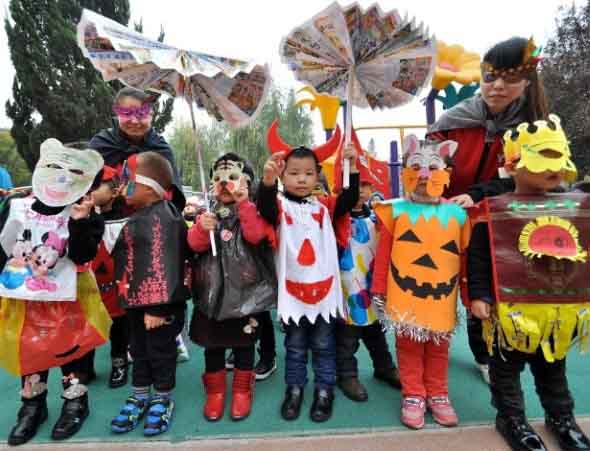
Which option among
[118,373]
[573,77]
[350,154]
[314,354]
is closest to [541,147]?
[350,154]

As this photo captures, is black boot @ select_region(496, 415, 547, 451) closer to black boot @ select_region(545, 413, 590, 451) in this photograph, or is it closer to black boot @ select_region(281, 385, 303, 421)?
black boot @ select_region(545, 413, 590, 451)

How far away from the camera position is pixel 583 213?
1.97m

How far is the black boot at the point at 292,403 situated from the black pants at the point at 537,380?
117cm

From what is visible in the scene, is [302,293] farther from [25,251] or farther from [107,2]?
[107,2]

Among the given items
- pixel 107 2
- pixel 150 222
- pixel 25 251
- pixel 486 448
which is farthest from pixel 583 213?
pixel 107 2

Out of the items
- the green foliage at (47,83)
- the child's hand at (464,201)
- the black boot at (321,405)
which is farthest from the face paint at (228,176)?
the green foliage at (47,83)

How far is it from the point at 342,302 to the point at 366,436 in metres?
0.77

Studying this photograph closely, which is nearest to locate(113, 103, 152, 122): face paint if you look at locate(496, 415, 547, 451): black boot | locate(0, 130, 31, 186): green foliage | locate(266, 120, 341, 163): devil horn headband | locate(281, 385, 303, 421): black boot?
locate(266, 120, 341, 163): devil horn headband

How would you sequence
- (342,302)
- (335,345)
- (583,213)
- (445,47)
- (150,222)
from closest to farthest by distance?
1. (583,213)
2. (150,222)
3. (342,302)
4. (335,345)
5. (445,47)

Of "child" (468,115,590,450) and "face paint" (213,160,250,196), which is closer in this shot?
"child" (468,115,590,450)

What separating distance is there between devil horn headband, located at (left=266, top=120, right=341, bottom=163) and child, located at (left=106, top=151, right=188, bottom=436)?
2.31ft

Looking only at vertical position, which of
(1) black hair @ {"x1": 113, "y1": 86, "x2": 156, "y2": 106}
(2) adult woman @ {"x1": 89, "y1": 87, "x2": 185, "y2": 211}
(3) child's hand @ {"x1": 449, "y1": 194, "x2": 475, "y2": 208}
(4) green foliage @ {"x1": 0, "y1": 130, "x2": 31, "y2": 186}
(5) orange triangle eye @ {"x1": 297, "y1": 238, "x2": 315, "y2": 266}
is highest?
(4) green foliage @ {"x1": 0, "y1": 130, "x2": 31, "y2": 186}

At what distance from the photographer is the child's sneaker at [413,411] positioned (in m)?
2.23

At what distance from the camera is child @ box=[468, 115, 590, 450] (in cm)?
194
